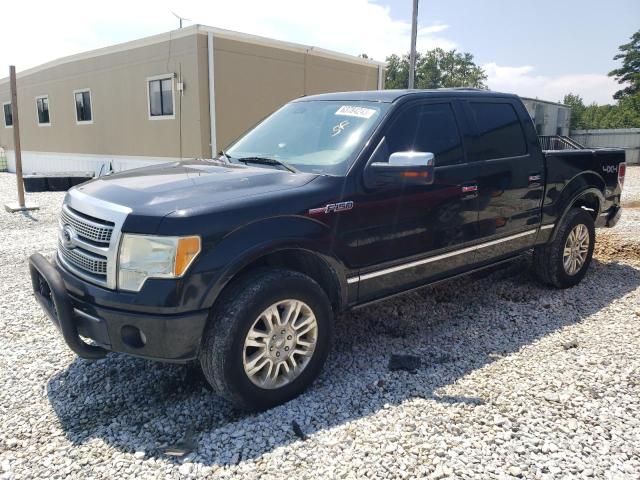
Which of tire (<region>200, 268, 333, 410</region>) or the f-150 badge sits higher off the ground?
the f-150 badge

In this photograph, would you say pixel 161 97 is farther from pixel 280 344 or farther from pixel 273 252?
pixel 280 344

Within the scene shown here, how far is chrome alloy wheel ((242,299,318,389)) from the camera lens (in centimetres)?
298

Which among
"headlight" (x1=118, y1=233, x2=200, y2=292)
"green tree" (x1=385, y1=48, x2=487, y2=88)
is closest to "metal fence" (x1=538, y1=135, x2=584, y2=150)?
"headlight" (x1=118, y1=233, x2=200, y2=292)

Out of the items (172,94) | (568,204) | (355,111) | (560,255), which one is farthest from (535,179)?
(172,94)

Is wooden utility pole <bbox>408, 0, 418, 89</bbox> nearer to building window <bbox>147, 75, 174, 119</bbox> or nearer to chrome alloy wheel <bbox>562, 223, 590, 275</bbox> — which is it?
building window <bbox>147, 75, 174, 119</bbox>

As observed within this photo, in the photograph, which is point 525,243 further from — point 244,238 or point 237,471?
point 237,471

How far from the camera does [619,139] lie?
2703 centimetres

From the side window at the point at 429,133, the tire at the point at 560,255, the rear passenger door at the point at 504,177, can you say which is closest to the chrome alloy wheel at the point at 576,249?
the tire at the point at 560,255

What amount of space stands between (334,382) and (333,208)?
1.19 m

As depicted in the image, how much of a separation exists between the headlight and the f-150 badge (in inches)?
31.0

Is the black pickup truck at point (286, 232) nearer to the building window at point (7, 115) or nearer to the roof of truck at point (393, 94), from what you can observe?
the roof of truck at point (393, 94)

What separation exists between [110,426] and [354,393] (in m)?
1.48

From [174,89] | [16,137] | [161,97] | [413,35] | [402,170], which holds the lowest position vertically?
[402,170]

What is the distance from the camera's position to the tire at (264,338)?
284 centimetres
